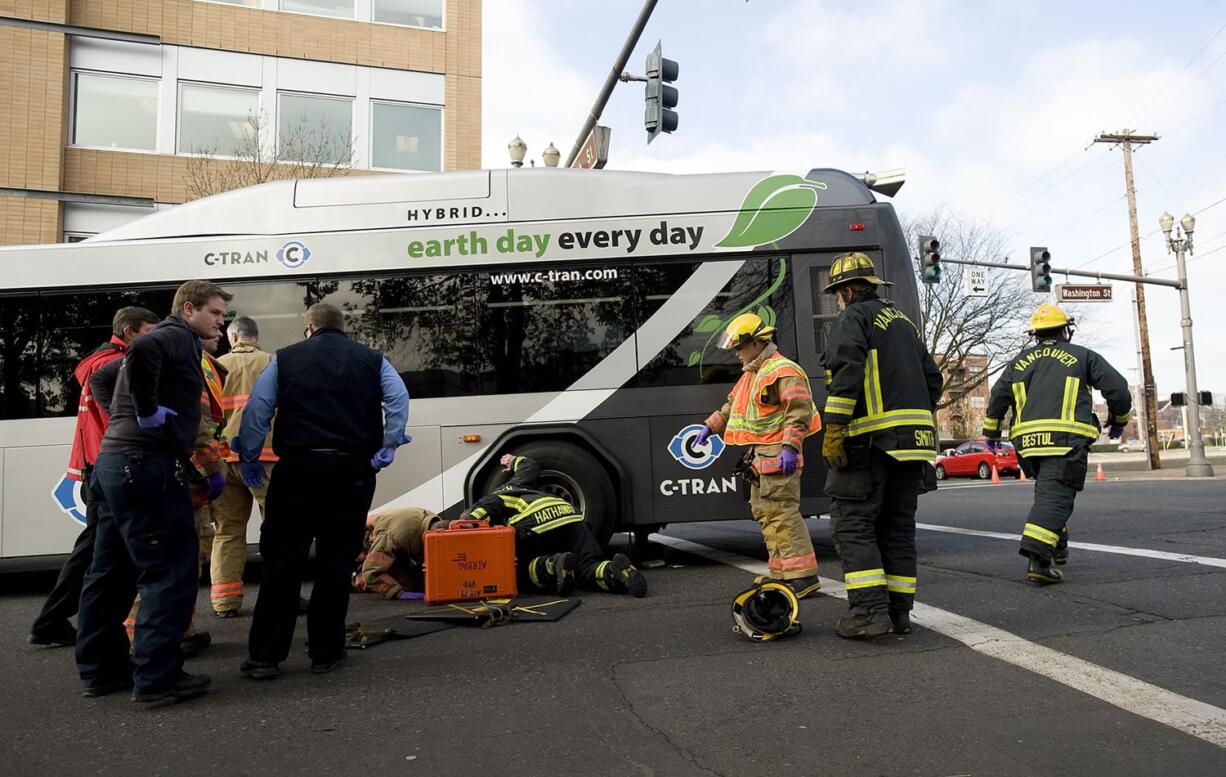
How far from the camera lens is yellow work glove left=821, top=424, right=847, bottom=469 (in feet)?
14.6

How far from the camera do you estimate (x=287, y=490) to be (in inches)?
163

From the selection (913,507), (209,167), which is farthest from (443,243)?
(209,167)

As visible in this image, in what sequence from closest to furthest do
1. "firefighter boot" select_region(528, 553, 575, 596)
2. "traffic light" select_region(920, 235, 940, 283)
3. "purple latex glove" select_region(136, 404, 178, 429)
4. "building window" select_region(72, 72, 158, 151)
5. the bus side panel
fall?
"purple latex glove" select_region(136, 404, 178, 429) → "firefighter boot" select_region(528, 553, 575, 596) → the bus side panel → "traffic light" select_region(920, 235, 940, 283) → "building window" select_region(72, 72, 158, 151)

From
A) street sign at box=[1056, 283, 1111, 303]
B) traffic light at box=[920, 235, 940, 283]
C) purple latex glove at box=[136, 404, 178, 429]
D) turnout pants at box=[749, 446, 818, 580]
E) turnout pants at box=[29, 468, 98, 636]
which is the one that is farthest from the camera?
street sign at box=[1056, 283, 1111, 303]

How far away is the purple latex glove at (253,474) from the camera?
171 inches

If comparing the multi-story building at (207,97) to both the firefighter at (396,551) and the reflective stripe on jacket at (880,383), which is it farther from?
the reflective stripe on jacket at (880,383)

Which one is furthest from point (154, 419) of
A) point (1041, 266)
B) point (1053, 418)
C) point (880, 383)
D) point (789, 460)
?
point (1041, 266)

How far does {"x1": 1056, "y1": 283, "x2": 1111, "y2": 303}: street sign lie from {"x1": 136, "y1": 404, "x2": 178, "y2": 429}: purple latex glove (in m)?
25.4

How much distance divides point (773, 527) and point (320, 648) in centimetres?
284

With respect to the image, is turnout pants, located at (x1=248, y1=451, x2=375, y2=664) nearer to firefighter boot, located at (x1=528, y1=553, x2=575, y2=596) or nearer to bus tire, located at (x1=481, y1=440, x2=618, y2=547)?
firefighter boot, located at (x1=528, y1=553, x2=575, y2=596)

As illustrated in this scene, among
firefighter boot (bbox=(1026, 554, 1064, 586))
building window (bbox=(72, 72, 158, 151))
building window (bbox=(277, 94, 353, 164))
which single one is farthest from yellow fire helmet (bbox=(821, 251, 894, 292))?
building window (bbox=(72, 72, 158, 151))

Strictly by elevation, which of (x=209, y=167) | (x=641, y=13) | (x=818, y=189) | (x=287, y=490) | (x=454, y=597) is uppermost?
(x=209, y=167)

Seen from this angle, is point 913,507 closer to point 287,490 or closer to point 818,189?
point 287,490

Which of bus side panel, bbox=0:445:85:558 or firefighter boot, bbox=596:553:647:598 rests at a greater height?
bus side panel, bbox=0:445:85:558
